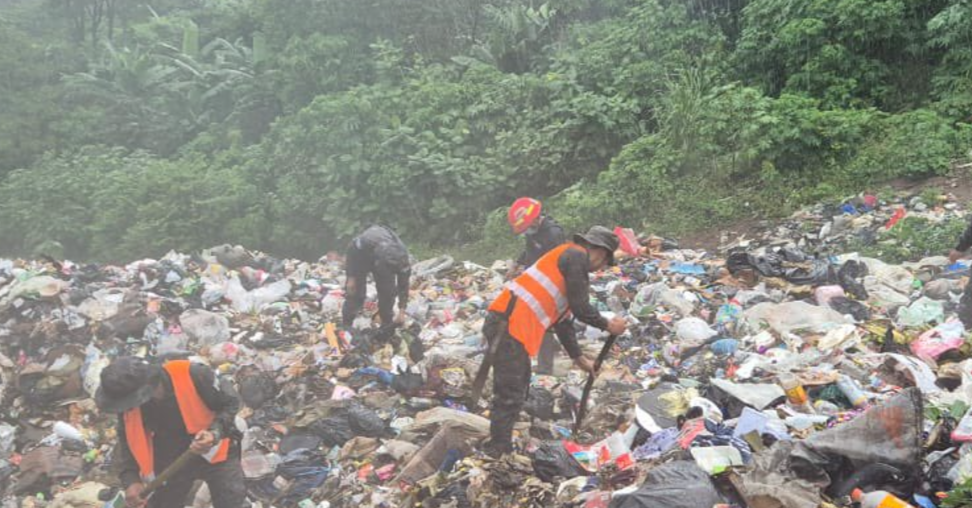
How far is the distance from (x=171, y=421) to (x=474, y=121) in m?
8.49

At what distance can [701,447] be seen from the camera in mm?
3641

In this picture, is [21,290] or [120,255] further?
[120,255]

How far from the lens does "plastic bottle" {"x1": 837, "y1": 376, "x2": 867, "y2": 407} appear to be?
416 centimetres

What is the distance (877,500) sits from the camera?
309 centimetres

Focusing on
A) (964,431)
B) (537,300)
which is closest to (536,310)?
(537,300)

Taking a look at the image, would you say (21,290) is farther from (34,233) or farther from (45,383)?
(34,233)

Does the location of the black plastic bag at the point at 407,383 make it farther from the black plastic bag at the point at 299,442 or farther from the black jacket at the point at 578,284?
the black jacket at the point at 578,284

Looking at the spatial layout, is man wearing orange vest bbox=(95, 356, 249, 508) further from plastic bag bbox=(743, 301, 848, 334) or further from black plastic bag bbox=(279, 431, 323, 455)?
plastic bag bbox=(743, 301, 848, 334)

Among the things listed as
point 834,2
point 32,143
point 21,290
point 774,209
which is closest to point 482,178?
point 774,209

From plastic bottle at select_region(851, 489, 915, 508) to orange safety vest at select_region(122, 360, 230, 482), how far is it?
9.17 feet

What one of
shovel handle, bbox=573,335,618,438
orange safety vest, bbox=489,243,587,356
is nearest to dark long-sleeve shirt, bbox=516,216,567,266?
shovel handle, bbox=573,335,618,438

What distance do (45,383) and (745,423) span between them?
5193mm

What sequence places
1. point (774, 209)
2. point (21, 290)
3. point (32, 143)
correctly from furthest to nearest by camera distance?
point (32, 143) → point (774, 209) → point (21, 290)

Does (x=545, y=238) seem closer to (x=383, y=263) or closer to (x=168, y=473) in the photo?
(x=383, y=263)
